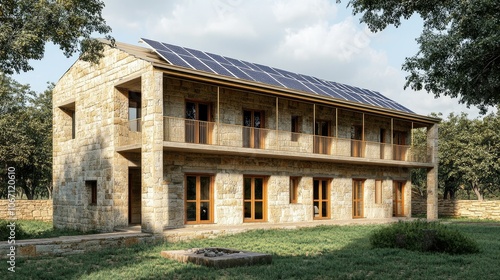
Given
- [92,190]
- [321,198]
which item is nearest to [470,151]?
[321,198]

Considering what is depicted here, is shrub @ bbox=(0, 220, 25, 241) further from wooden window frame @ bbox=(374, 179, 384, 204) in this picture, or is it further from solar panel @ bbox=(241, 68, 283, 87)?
wooden window frame @ bbox=(374, 179, 384, 204)

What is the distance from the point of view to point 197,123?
1798 cm

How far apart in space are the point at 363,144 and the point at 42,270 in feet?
56.8

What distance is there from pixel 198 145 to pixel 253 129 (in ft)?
10.5

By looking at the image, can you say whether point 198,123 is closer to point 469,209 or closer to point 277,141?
point 277,141

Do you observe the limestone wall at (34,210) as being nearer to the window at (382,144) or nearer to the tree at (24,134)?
the tree at (24,134)

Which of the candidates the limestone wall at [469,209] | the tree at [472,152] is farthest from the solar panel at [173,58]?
the tree at [472,152]

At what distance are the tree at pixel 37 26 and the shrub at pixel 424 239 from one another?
9978mm

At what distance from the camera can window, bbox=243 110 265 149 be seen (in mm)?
19688

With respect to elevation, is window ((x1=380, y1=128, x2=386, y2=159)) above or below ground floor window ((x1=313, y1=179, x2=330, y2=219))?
above

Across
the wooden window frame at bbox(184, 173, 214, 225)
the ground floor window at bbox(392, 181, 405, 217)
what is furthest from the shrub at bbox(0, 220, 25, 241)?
the ground floor window at bbox(392, 181, 405, 217)

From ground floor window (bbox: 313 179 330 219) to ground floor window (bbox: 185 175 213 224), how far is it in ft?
19.7

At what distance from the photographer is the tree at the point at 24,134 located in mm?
31688

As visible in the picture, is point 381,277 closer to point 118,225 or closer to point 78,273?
point 78,273
